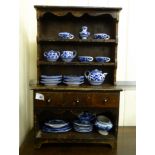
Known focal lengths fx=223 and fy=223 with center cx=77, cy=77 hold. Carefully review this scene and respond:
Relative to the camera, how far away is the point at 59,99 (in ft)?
3.80

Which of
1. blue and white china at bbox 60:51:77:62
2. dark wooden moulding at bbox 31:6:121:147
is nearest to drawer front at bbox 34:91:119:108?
dark wooden moulding at bbox 31:6:121:147

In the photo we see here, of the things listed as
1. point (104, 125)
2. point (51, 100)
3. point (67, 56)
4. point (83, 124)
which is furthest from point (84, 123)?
point (67, 56)

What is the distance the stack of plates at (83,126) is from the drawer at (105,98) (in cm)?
14

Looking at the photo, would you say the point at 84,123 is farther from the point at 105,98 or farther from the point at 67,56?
the point at 67,56

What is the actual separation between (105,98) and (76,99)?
0.50 ft

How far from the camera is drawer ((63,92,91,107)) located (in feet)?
3.80

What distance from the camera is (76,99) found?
116cm

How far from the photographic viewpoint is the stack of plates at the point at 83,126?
4.04ft
